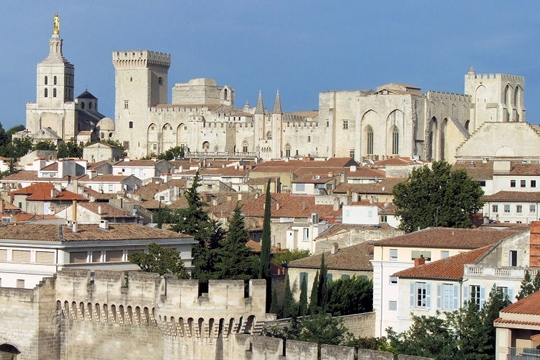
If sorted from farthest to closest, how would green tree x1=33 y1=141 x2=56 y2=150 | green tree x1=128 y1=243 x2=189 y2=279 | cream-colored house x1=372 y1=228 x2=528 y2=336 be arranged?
green tree x1=33 y1=141 x2=56 y2=150
cream-colored house x1=372 y1=228 x2=528 y2=336
green tree x1=128 y1=243 x2=189 y2=279

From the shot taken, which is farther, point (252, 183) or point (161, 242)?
point (252, 183)

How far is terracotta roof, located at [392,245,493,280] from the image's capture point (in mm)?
39500

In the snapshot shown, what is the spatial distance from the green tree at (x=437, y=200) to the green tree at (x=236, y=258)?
10243 millimetres

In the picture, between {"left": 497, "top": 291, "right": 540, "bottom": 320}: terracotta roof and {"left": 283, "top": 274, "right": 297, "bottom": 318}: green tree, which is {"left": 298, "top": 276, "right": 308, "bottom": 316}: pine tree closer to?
{"left": 283, "top": 274, "right": 297, "bottom": 318}: green tree

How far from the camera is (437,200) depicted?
6234cm

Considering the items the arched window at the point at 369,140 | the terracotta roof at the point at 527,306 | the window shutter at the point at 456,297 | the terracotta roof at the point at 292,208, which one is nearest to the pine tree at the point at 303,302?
the window shutter at the point at 456,297

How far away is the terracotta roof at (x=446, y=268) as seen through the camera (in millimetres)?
39500

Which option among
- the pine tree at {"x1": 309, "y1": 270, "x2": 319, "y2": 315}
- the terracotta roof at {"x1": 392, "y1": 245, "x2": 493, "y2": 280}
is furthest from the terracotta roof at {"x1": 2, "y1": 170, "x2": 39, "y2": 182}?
the terracotta roof at {"x1": 392, "y1": 245, "x2": 493, "y2": 280}

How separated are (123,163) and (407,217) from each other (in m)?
59.8

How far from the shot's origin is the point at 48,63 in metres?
173

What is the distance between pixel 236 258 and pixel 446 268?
10.6 metres

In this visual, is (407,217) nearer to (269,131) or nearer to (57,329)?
(57,329)

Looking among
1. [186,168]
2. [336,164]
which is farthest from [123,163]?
[336,164]

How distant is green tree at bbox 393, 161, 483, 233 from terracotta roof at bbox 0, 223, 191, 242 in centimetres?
1505
